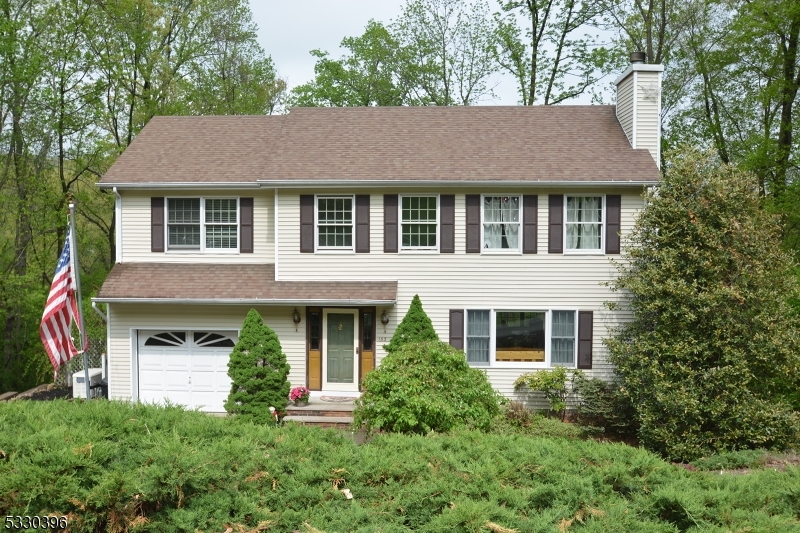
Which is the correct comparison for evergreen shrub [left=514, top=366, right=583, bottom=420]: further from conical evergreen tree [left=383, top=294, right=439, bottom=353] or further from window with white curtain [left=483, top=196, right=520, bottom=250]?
window with white curtain [left=483, top=196, right=520, bottom=250]

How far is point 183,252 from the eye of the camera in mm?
17016

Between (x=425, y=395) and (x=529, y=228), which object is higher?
(x=529, y=228)

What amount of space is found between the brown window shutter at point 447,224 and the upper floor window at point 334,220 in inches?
86.4

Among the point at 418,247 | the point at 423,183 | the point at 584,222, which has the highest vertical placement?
the point at 423,183

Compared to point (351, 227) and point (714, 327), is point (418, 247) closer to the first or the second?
point (351, 227)

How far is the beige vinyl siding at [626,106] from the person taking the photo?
56.6ft

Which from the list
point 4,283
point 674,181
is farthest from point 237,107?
point 674,181

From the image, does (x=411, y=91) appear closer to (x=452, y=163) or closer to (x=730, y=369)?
(x=452, y=163)

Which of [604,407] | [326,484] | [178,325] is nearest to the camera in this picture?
[326,484]

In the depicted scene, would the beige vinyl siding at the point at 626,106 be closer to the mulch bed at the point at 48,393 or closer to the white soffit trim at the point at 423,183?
the white soffit trim at the point at 423,183

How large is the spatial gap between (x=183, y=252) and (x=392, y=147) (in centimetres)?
601

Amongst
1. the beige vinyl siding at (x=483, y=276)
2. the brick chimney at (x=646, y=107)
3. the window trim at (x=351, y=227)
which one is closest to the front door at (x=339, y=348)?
the beige vinyl siding at (x=483, y=276)

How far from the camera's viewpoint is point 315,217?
1620 centimetres

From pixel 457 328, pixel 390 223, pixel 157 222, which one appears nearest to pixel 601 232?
pixel 457 328
